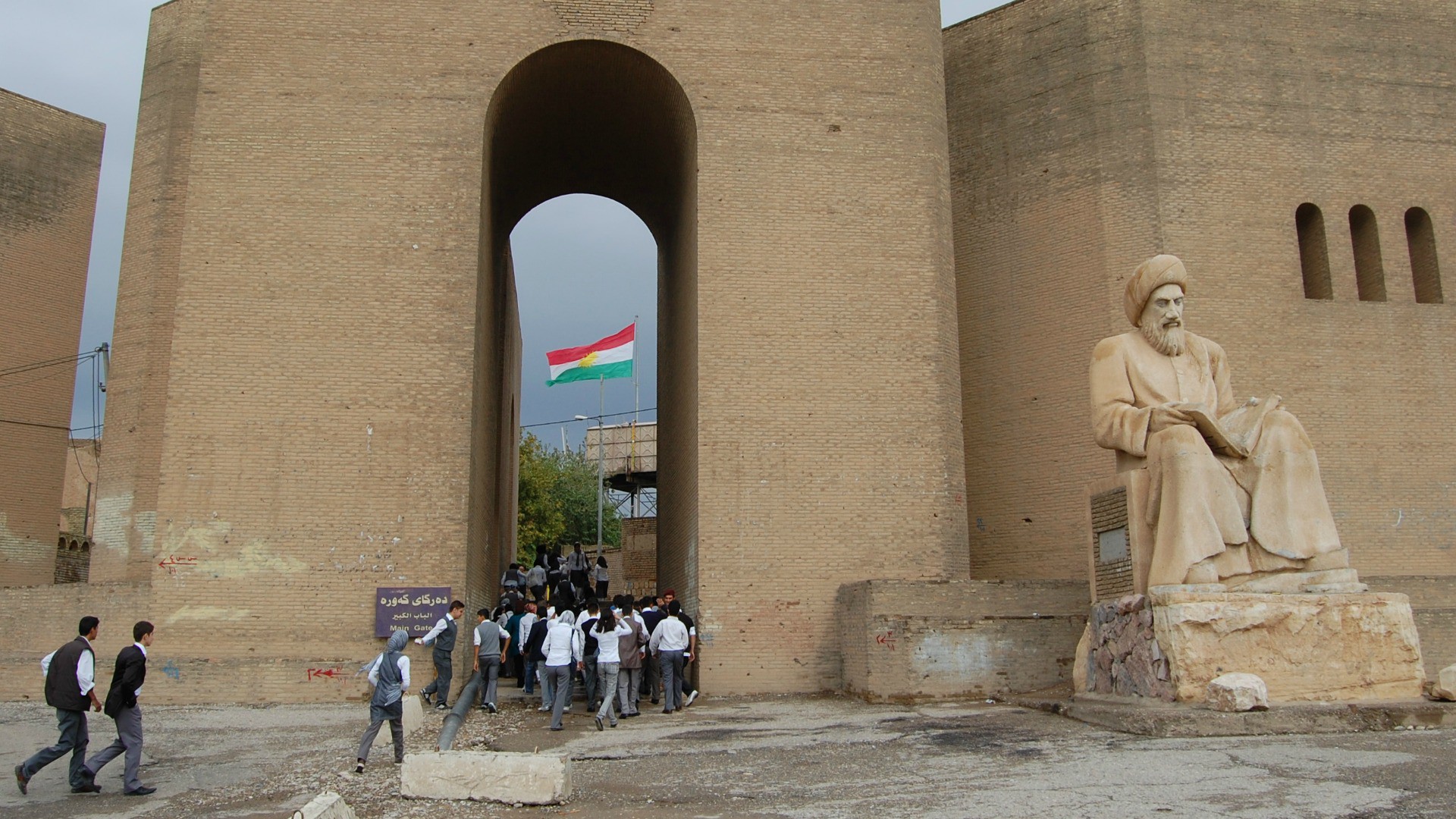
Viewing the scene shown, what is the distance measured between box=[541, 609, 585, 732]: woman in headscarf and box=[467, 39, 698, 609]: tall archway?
131 inches

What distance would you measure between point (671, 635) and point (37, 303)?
46.3 ft

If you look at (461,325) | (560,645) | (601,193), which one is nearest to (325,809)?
(560,645)

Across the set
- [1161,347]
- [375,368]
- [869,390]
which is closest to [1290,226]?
[869,390]

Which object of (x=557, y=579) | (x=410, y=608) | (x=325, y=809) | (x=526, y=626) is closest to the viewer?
(x=325, y=809)

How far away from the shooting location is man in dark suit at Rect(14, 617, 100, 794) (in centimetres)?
772

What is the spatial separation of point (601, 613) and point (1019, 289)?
9.01 m

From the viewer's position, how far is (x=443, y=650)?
1115 centimetres

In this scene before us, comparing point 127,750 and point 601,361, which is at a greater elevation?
point 601,361

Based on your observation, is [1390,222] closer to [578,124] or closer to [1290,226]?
[1290,226]

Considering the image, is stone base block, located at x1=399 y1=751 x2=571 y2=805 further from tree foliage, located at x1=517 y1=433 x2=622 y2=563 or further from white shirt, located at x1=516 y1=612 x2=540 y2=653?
tree foliage, located at x1=517 y1=433 x2=622 y2=563

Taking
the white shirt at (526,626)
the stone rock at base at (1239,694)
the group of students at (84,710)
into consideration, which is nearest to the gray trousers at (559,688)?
the white shirt at (526,626)

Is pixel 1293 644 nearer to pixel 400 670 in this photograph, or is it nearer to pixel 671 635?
pixel 671 635

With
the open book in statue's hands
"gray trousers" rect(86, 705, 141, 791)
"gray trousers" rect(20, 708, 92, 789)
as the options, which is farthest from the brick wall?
the open book in statue's hands

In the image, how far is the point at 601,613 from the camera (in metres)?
11.4
